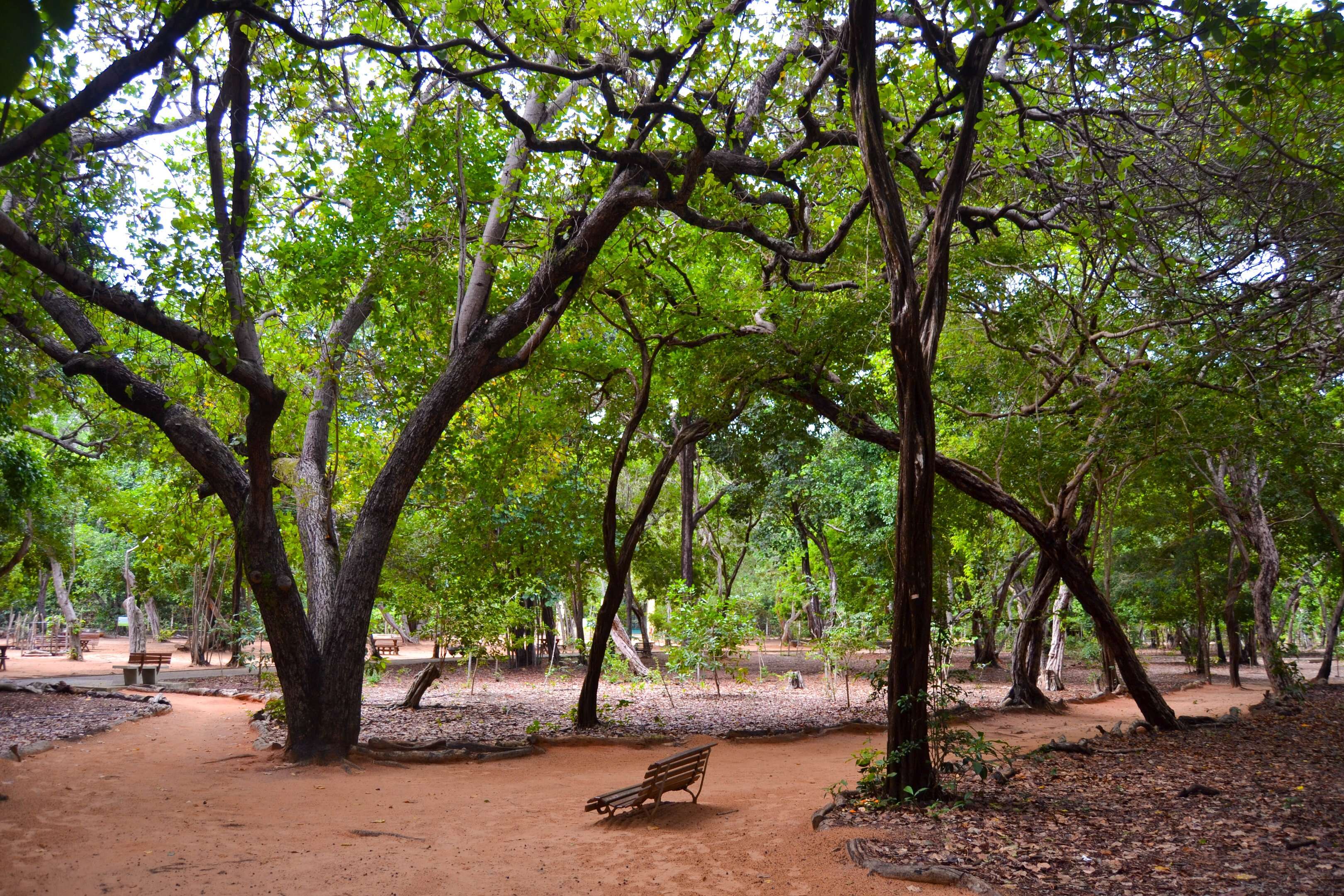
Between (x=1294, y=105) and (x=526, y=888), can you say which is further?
(x=1294, y=105)

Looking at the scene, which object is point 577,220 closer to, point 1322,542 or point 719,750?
point 719,750

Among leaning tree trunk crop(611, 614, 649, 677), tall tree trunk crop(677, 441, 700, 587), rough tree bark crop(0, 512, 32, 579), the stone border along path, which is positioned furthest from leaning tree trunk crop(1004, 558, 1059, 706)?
rough tree bark crop(0, 512, 32, 579)

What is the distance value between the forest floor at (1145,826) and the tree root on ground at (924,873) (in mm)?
107

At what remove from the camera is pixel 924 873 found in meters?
4.87

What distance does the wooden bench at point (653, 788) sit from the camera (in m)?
6.79

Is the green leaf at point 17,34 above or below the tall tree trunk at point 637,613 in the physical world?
above

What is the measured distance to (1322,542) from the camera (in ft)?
59.4

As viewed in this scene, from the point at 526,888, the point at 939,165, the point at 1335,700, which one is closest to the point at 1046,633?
the point at 1335,700

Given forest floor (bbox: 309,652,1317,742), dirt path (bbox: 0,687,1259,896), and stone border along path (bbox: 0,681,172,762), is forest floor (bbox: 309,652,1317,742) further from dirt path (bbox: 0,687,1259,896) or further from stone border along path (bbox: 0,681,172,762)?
stone border along path (bbox: 0,681,172,762)

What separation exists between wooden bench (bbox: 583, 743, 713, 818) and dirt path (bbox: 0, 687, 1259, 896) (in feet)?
0.59

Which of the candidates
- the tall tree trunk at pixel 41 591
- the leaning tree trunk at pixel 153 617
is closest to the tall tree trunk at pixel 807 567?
the leaning tree trunk at pixel 153 617

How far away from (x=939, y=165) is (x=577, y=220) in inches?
164

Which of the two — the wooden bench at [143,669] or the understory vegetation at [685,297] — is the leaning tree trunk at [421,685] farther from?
the wooden bench at [143,669]

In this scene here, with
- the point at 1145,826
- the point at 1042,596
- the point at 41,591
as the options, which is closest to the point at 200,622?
the point at 41,591
